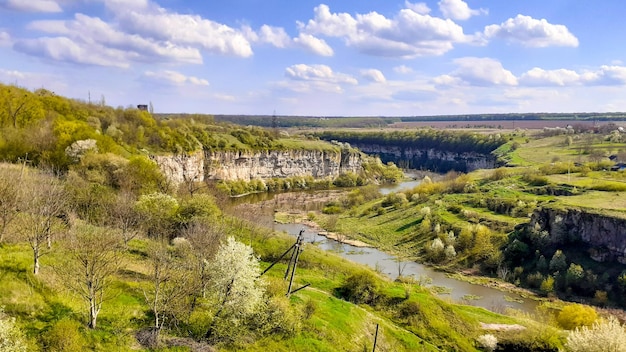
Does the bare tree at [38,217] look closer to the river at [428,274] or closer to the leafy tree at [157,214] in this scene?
the leafy tree at [157,214]

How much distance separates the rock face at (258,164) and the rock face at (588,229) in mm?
55832

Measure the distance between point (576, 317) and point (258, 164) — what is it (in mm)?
84361

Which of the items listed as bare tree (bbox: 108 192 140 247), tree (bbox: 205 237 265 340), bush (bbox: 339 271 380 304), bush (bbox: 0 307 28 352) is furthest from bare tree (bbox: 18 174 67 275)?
bush (bbox: 339 271 380 304)

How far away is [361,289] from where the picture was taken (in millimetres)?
29469

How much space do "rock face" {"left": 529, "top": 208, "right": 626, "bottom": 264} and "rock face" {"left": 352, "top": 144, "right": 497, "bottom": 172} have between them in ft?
273

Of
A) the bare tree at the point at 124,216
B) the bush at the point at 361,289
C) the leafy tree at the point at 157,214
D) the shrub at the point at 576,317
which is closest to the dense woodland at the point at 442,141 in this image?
Answer: the shrub at the point at 576,317

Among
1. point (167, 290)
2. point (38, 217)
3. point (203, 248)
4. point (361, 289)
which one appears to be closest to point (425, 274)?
point (361, 289)

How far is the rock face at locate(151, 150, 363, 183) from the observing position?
87.2m

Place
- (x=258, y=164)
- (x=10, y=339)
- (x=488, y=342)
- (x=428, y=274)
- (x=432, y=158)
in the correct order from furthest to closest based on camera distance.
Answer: (x=432, y=158)
(x=258, y=164)
(x=428, y=274)
(x=488, y=342)
(x=10, y=339)

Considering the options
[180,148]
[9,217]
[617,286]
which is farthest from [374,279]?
[180,148]

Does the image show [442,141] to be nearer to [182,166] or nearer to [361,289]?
[182,166]

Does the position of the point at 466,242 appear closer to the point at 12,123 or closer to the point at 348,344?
the point at 348,344

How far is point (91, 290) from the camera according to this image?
1705 centimetres

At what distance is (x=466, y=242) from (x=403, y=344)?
30.4 meters
